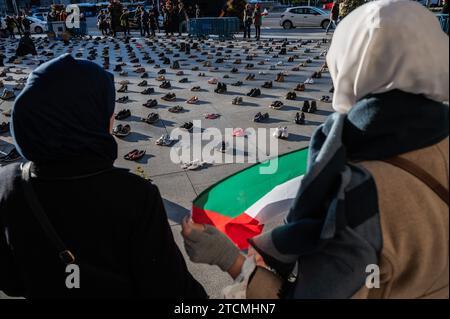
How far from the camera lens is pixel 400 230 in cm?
104

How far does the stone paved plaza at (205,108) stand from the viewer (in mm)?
4191

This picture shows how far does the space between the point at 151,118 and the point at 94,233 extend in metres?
5.18

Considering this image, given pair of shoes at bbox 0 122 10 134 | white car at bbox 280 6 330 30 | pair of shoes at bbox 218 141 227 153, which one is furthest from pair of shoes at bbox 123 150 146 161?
white car at bbox 280 6 330 30

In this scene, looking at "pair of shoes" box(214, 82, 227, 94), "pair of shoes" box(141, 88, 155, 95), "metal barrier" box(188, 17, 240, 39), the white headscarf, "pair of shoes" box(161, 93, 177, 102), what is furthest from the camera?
"metal barrier" box(188, 17, 240, 39)

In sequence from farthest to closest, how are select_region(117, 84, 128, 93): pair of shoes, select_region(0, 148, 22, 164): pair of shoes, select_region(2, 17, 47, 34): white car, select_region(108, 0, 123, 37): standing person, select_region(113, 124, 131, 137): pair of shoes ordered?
select_region(2, 17, 47, 34): white car, select_region(108, 0, 123, 37): standing person, select_region(117, 84, 128, 93): pair of shoes, select_region(113, 124, 131, 137): pair of shoes, select_region(0, 148, 22, 164): pair of shoes

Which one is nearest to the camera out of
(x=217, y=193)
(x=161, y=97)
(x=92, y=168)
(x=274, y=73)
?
(x=92, y=168)

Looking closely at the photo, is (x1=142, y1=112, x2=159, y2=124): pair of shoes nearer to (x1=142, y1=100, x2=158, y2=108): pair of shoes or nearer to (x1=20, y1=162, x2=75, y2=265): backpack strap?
(x1=142, y1=100, x2=158, y2=108): pair of shoes

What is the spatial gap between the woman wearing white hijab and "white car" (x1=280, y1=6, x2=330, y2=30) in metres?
22.0

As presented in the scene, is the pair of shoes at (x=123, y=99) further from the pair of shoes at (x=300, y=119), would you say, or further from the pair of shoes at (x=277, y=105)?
the pair of shoes at (x=300, y=119)

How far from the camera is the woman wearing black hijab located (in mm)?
1276

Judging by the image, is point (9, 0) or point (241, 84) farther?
point (9, 0)

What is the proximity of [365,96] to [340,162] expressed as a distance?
23cm

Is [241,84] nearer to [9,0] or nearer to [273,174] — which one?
[273,174]

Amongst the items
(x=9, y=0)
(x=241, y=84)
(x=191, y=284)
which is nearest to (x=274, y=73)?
(x=241, y=84)
